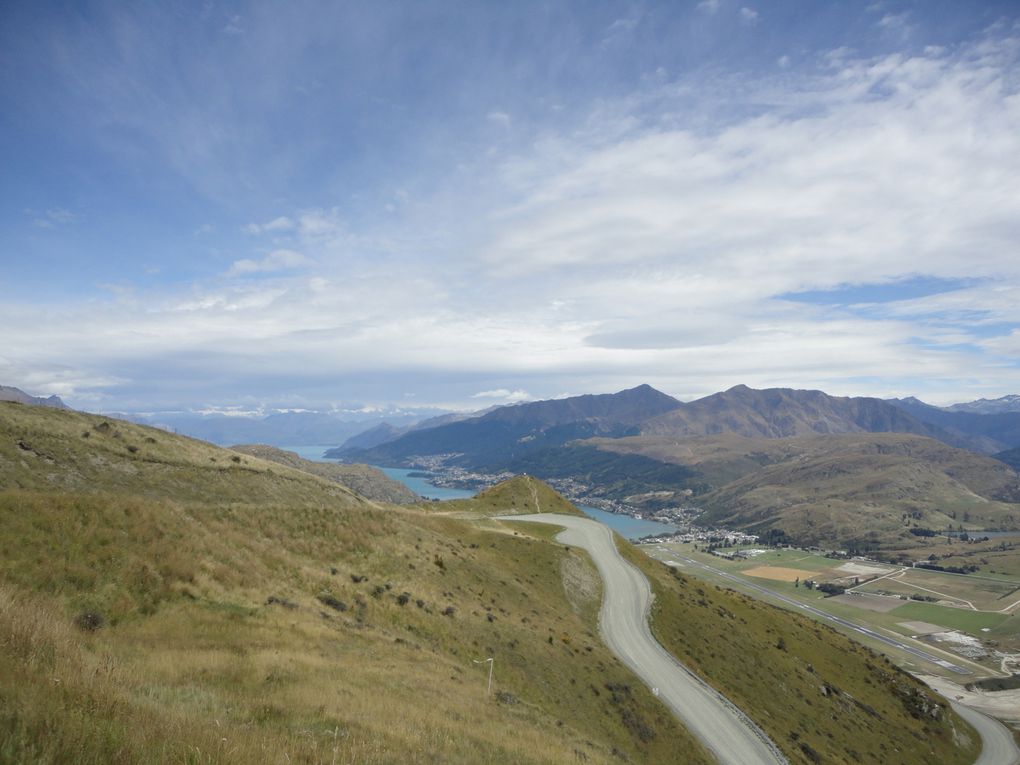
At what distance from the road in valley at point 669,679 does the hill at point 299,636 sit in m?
2.00

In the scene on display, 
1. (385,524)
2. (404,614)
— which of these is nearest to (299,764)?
(404,614)

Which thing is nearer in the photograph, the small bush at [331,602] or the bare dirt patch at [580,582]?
the small bush at [331,602]

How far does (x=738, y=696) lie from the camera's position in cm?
4569

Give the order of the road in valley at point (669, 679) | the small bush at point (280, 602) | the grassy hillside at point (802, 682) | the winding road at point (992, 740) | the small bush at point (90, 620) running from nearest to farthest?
the small bush at point (90, 620), the small bush at point (280, 602), the road in valley at point (669, 679), the grassy hillside at point (802, 682), the winding road at point (992, 740)

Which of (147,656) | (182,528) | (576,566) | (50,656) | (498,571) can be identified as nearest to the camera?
(50,656)

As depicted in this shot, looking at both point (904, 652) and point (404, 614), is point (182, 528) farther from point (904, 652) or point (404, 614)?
point (904, 652)

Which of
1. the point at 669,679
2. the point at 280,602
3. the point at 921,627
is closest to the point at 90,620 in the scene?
the point at 280,602

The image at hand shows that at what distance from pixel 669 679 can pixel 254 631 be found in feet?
114

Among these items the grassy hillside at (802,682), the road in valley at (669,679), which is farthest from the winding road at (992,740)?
the road in valley at (669,679)

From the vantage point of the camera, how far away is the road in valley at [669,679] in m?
34.4

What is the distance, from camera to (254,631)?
18984mm

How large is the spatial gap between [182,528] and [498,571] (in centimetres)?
3104

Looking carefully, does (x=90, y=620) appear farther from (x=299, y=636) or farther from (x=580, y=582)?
(x=580, y=582)

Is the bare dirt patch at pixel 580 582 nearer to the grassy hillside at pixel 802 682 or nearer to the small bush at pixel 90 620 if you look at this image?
the grassy hillside at pixel 802 682
